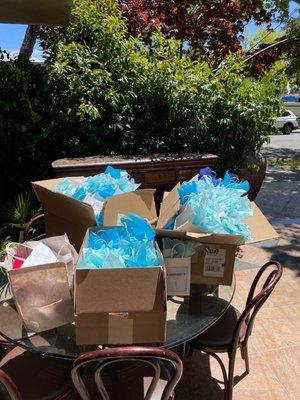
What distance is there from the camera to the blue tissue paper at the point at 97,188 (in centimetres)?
212

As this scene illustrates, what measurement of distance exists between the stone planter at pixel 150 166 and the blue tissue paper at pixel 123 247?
2.11 m

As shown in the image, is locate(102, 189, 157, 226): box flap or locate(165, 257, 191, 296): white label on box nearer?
locate(165, 257, 191, 296): white label on box

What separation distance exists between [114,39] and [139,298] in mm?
3348

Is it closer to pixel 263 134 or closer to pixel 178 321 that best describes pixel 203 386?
pixel 178 321

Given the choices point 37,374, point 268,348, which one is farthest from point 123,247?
point 268,348

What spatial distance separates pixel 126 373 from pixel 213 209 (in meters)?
0.91

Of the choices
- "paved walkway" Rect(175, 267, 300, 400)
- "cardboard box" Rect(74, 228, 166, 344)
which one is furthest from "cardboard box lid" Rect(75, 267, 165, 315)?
"paved walkway" Rect(175, 267, 300, 400)

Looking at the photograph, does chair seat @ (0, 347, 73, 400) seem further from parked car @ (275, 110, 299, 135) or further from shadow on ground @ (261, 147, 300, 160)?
parked car @ (275, 110, 299, 135)

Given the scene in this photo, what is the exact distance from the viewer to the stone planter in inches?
149

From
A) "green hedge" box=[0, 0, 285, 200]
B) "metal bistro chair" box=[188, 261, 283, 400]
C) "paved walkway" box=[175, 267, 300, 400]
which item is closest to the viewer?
"metal bistro chair" box=[188, 261, 283, 400]

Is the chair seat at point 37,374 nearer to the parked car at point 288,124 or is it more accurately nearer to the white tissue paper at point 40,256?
the white tissue paper at point 40,256

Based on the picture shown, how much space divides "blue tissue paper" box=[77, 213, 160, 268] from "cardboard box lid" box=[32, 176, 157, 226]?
0.21m

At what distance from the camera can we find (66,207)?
6.64ft

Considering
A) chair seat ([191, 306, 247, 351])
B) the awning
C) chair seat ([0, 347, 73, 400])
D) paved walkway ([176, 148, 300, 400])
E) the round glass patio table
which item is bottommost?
paved walkway ([176, 148, 300, 400])
